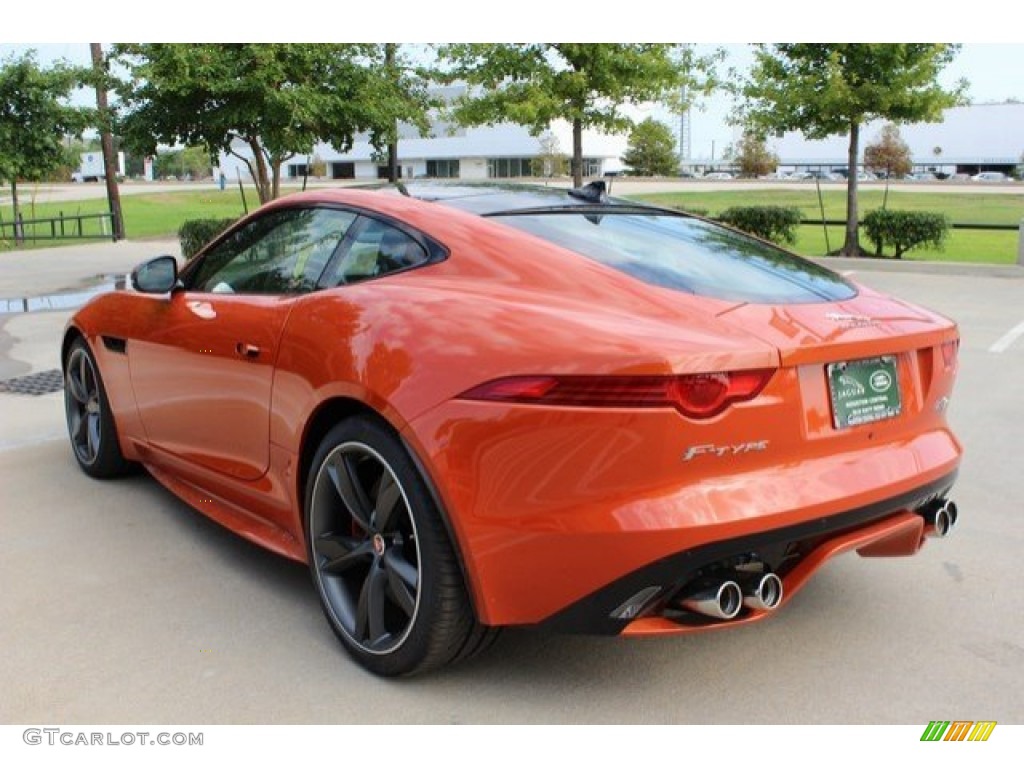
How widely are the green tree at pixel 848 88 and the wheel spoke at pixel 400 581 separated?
1562 centimetres

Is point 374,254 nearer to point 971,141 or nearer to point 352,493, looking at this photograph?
point 352,493

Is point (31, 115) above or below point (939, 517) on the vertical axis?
above

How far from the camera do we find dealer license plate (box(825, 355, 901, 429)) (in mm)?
2826

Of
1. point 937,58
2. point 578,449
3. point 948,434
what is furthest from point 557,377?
point 937,58

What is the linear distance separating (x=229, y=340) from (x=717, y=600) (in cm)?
207

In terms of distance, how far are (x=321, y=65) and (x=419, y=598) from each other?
1348 cm

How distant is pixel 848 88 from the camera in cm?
1673

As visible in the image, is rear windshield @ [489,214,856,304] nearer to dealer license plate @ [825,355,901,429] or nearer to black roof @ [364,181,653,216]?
black roof @ [364,181,653,216]

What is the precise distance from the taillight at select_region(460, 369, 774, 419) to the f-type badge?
0.25ft

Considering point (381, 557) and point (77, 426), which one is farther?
point (77, 426)

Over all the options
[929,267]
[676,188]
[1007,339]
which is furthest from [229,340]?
[676,188]

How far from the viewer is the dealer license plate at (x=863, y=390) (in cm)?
283
